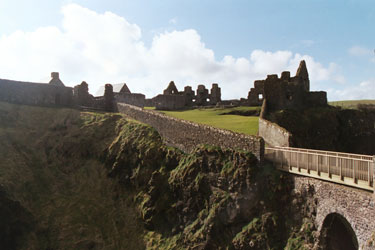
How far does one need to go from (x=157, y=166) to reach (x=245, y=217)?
364 inches

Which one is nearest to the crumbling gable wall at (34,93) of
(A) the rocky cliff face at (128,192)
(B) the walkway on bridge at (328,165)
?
(A) the rocky cliff face at (128,192)

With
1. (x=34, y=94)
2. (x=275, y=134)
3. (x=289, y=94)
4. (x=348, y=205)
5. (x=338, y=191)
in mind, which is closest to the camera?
(x=348, y=205)

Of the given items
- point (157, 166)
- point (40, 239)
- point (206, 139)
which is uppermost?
point (206, 139)

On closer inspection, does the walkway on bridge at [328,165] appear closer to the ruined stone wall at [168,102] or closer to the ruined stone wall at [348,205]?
the ruined stone wall at [348,205]

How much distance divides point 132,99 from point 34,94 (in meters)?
12.7

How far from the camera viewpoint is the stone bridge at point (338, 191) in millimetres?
12508

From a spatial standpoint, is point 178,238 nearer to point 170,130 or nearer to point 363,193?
point 170,130

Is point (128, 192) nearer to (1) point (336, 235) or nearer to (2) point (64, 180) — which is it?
(2) point (64, 180)

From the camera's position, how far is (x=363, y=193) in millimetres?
12695

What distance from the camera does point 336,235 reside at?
577 inches

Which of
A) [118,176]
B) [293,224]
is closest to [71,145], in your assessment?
[118,176]

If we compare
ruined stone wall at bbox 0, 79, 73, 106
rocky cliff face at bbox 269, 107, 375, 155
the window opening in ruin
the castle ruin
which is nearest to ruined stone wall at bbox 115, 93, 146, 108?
ruined stone wall at bbox 0, 79, 73, 106

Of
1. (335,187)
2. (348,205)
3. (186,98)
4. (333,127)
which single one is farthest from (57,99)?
(348,205)

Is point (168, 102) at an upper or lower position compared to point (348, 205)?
upper
